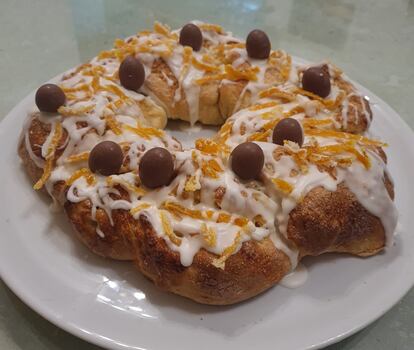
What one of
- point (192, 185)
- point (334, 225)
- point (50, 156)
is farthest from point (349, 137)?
point (50, 156)

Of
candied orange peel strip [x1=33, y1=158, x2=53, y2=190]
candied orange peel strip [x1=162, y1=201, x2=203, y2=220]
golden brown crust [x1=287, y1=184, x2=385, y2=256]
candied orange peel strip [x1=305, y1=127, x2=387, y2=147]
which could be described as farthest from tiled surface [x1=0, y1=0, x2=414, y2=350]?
candied orange peel strip [x1=162, y1=201, x2=203, y2=220]

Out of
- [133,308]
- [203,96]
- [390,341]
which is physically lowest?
[390,341]

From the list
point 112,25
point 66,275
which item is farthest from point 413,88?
point 66,275

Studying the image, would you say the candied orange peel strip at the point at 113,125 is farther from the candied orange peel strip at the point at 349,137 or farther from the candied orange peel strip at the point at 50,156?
the candied orange peel strip at the point at 349,137

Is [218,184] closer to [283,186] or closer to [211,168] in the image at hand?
[211,168]

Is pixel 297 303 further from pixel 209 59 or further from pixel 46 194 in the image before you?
pixel 209 59

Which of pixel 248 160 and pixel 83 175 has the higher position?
pixel 248 160

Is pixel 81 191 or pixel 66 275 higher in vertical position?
pixel 81 191
